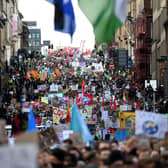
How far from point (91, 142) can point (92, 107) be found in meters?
19.7

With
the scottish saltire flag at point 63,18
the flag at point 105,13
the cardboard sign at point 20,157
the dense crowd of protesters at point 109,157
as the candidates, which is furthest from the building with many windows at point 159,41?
the cardboard sign at point 20,157

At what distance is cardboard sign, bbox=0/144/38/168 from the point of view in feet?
27.2

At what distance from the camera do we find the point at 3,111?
3381cm

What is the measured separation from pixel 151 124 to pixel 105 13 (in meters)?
6.61

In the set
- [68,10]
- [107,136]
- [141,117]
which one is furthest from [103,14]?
[141,117]

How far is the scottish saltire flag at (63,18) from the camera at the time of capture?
21203mm

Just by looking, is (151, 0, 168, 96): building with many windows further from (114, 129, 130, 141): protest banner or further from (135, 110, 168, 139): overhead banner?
(135, 110, 168, 139): overhead banner

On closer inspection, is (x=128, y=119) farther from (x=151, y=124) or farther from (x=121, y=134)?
(x=151, y=124)

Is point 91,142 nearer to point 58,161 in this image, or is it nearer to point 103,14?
point 58,161

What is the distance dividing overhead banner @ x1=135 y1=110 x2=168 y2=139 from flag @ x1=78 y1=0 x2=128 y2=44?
20.1ft

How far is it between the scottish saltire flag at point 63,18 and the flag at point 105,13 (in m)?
0.77

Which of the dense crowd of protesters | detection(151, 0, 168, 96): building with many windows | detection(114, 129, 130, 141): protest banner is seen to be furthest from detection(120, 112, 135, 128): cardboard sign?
detection(151, 0, 168, 96): building with many windows

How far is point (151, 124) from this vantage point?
1598cm

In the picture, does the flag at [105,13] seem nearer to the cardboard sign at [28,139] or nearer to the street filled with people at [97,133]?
the street filled with people at [97,133]
